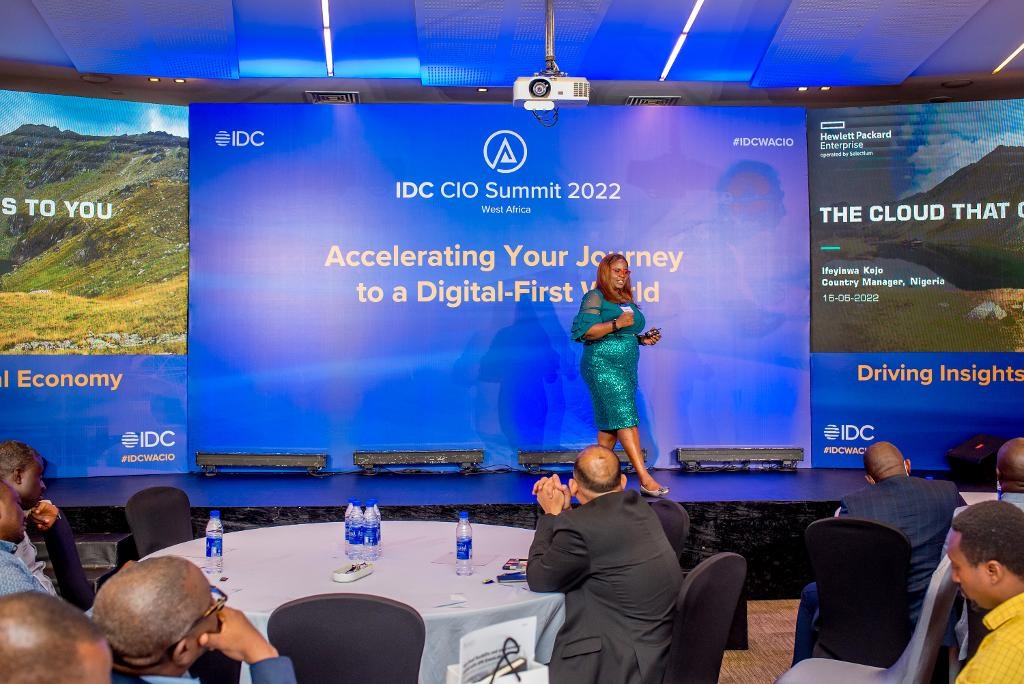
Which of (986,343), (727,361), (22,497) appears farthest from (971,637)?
(986,343)

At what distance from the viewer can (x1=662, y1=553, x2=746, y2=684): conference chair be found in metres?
2.89

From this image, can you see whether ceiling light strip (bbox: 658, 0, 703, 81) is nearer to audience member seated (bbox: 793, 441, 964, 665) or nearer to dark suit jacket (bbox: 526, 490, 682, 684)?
audience member seated (bbox: 793, 441, 964, 665)

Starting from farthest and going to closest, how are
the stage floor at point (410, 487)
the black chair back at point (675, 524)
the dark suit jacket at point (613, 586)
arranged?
1. the stage floor at point (410, 487)
2. the black chair back at point (675, 524)
3. the dark suit jacket at point (613, 586)

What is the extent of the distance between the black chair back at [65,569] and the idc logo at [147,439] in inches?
136

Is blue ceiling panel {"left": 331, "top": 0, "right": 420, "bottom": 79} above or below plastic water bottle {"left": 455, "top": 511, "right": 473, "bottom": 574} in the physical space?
above

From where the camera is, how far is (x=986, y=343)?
7.52 metres

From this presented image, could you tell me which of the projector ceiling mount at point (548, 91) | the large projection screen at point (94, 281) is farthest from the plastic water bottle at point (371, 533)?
the large projection screen at point (94, 281)

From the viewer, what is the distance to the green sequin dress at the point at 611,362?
6.16m

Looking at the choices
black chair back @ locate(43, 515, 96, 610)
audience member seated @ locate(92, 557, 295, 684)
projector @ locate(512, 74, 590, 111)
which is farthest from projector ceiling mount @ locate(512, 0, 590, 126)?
audience member seated @ locate(92, 557, 295, 684)

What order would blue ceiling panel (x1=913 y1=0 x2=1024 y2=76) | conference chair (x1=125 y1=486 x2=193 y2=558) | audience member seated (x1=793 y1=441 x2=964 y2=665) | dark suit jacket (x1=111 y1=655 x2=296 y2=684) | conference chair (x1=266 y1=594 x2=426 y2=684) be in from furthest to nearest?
blue ceiling panel (x1=913 y1=0 x2=1024 y2=76)
conference chair (x1=125 y1=486 x2=193 y2=558)
audience member seated (x1=793 y1=441 x2=964 y2=665)
conference chair (x1=266 y1=594 x2=426 y2=684)
dark suit jacket (x1=111 y1=655 x2=296 y2=684)

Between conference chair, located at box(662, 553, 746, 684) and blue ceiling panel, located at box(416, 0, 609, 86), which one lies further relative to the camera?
blue ceiling panel, located at box(416, 0, 609, 86)

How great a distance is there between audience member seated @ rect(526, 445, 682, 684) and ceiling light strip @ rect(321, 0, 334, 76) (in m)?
4.79

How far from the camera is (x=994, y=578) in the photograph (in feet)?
6.82

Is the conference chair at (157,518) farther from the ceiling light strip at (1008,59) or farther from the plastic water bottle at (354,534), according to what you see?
the ceiling light strip at (1008,59)
